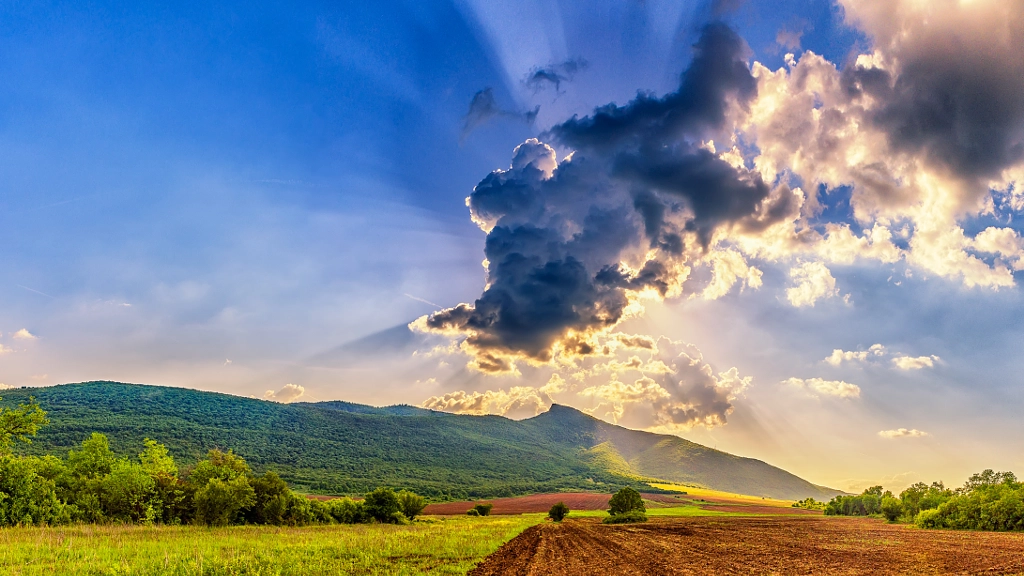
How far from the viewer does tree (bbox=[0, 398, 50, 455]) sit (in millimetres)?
42312

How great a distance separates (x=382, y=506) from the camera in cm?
6875

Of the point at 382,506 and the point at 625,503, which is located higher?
the point at 382,506

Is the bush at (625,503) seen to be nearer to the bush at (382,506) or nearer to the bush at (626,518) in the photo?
the bush at (626,518)

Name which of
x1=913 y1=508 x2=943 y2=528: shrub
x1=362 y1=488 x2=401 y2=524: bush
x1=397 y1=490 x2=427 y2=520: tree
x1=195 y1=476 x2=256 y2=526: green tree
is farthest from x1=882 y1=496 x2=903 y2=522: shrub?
x1=195 y1=476 x2=256 y2=526: green tree

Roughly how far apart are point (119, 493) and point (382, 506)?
101ft

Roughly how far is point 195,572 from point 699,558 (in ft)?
94.8

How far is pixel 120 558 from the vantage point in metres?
24.6

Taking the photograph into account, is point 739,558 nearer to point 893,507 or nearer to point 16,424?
point 16,424

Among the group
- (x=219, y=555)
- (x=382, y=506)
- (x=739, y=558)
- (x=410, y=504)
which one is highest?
(x=739, y=558)

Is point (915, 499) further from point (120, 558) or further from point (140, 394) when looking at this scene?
point (140, 394)

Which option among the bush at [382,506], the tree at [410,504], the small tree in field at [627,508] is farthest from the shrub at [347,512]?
the small tree in field at [627,508]

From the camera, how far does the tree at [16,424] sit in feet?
139

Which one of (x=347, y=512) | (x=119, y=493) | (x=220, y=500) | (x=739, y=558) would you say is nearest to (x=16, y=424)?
(x=119, y=493)

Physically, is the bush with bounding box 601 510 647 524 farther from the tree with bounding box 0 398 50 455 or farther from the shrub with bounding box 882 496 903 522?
the tree with bounding box 0 398 50 455
